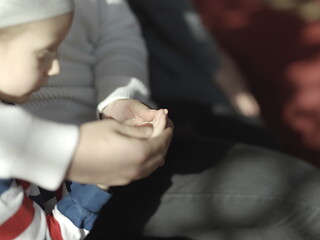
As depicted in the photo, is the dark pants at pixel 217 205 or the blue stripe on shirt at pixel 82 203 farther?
the dark pants at pixel 217 205

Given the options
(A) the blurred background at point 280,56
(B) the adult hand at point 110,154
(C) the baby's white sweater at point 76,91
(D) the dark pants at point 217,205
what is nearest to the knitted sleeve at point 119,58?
(C) the baby's white sweater at point 76,91

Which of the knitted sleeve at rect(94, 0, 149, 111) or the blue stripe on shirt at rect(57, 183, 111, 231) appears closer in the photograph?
the blue stripe on shirt at rect(57, 183, 111, 231)

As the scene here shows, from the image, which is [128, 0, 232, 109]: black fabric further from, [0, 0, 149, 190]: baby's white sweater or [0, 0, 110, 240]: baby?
[0, 0, 110, 240]: baby

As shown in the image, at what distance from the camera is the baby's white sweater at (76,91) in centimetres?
59

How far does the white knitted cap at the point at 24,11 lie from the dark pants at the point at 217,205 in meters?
0.41

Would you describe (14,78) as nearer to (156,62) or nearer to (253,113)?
(156,62)

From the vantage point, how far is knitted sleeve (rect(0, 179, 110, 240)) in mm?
641

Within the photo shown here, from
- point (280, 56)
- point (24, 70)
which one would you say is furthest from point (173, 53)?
point (24, 70)

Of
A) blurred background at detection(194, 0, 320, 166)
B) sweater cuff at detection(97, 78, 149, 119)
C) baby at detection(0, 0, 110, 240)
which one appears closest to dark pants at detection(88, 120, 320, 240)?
sweater cuff at detection(97, 78, 149, 119)

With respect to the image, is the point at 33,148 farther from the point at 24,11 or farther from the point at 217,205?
the point at 217,205

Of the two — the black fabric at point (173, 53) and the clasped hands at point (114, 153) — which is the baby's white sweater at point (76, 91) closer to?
the clasped hands at point (114, 153)

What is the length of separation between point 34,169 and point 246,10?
1.43 meters

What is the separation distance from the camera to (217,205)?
941 millimetres

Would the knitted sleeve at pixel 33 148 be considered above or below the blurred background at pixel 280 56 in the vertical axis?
above
